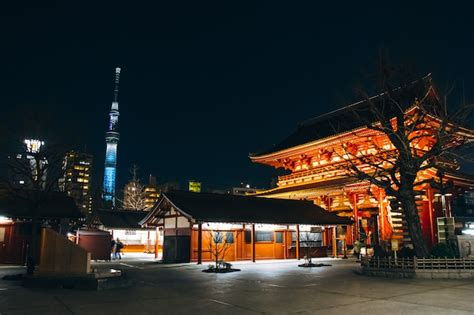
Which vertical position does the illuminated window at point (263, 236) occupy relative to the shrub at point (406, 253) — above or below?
above

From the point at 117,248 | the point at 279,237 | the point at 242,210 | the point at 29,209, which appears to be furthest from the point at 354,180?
the point at 29,209

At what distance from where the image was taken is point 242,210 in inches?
1120

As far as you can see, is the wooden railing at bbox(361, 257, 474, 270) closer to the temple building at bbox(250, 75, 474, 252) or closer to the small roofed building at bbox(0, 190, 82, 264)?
the temple building at bbox(250, 75, 474, 252)

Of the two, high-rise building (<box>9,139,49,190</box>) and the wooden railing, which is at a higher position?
high-rise building (<box>9,139,49,190</box>)

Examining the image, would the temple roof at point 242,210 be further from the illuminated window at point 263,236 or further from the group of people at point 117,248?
the group of people at point 117,248

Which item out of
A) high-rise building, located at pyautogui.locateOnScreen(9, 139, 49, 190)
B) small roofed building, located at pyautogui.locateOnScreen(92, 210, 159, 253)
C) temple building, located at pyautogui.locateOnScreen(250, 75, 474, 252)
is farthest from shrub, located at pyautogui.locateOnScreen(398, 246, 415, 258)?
small roofed building, located at pyautogui.locateOnScreen(92, 210, 159, 253)

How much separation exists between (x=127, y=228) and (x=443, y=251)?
1259 inches

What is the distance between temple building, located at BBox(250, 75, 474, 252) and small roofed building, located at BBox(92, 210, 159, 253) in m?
14.1

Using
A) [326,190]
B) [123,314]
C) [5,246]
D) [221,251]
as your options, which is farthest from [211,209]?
[123,314]

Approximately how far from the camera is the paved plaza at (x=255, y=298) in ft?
31.2

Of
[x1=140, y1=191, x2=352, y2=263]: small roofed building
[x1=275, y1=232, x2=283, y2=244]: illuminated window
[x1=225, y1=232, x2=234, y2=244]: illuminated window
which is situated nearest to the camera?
[x1=140, y1=191, x2=352, y2=263]: small roofed building

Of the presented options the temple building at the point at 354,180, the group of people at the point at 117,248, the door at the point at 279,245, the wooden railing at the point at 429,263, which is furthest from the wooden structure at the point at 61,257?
the door at the point at 279,245

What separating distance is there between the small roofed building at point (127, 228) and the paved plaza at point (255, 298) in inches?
1013

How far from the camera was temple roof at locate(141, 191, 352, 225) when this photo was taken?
25.9 metres
